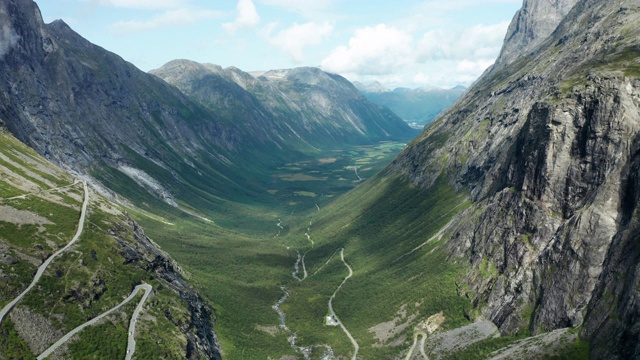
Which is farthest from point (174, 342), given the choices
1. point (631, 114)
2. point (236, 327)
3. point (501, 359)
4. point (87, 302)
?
point (631, 114)

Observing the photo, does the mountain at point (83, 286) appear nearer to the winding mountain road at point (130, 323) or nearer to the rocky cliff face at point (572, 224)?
the winding mountain road at point (130, 323)

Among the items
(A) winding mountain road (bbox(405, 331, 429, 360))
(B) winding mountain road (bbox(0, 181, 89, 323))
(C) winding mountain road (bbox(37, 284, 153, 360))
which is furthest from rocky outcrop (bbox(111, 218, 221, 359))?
(A) winding mountain road (bbox(405, 331, 429, 360))

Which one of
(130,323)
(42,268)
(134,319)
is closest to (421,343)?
(134,319)

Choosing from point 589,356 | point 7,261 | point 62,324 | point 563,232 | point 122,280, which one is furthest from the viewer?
point 122,280

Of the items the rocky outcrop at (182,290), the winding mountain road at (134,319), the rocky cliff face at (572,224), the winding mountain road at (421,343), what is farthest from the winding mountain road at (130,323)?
the rocky cliff face at (572,224)

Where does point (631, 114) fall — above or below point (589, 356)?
above

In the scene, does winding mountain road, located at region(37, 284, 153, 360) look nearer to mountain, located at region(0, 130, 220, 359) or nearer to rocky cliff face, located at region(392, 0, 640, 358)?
mountain, located at region(0, 130, 220, 359)

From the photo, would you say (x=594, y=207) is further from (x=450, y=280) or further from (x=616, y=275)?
(x=450, y=280)

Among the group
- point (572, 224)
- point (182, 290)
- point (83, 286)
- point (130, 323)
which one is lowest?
point (182, 290)

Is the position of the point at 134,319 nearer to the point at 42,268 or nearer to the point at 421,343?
the point at 42,268
